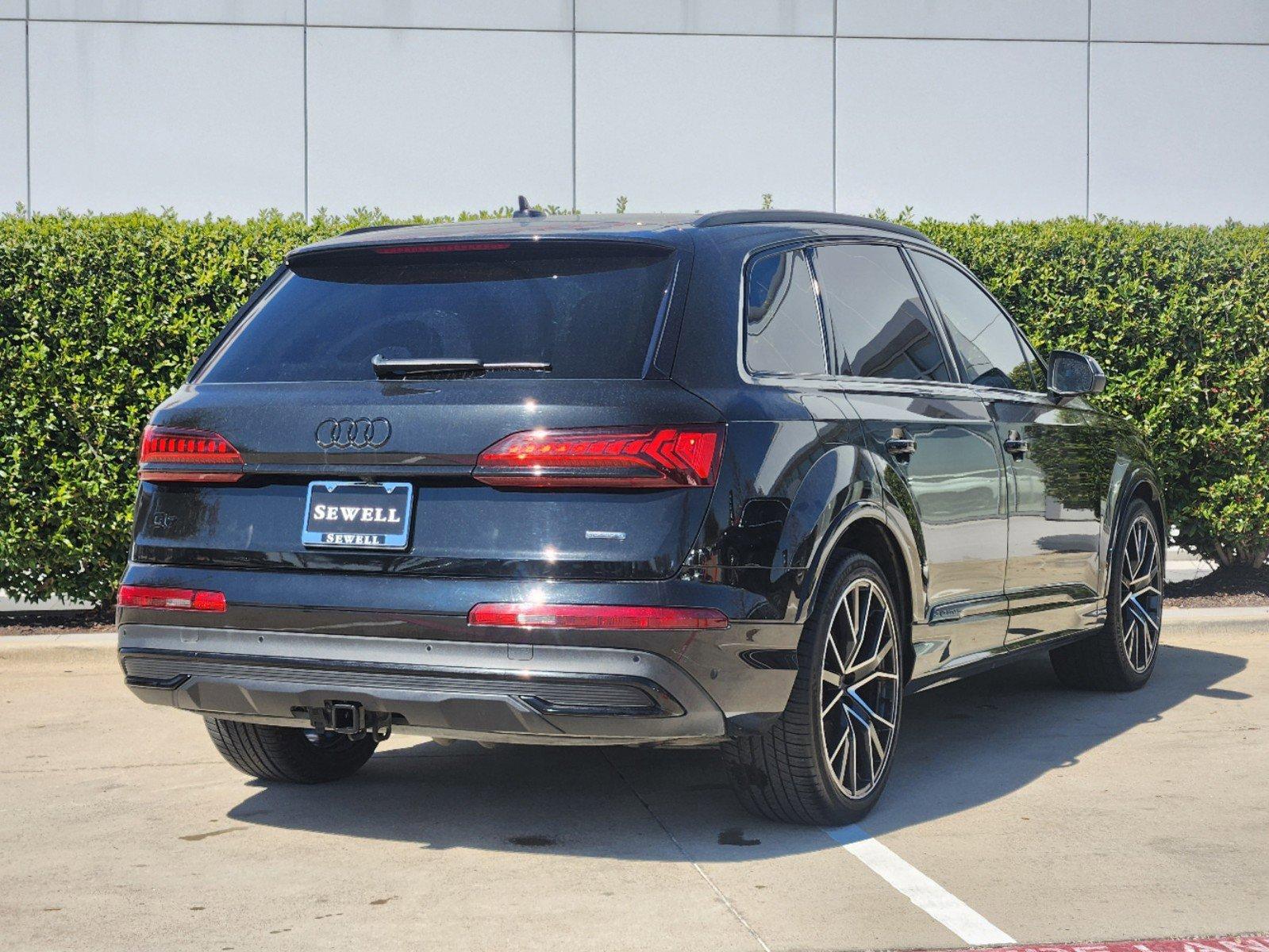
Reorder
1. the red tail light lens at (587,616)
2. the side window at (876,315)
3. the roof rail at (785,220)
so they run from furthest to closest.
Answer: the side window at (876,315)
the roof rail at (785,220)
the red tail light lens at (587,616)

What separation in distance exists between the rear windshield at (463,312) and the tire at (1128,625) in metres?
3.44

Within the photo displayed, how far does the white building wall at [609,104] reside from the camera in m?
12.9

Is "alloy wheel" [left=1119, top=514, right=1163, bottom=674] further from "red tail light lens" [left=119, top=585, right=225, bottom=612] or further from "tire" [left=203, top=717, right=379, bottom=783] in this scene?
"red tail light lens" [left=119, top=585, right=225, bottom=612]

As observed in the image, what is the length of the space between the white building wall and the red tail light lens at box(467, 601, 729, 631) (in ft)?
29.3

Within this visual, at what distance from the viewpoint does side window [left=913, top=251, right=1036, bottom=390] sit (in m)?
6.13

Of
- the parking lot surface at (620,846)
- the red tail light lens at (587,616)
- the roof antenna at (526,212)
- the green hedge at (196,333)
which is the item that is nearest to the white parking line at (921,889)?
the parking lot surface at (620,846)

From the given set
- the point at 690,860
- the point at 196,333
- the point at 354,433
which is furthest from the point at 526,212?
the point at 196,333

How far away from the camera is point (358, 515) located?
4.45m

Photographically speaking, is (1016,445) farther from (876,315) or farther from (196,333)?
(196,333)

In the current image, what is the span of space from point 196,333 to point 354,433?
15.4ft

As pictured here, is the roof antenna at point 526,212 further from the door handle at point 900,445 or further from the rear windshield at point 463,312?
the door handle at point 900,445

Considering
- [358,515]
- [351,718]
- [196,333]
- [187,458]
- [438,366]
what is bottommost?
[351,718]

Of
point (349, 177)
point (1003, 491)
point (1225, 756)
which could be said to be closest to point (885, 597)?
point (1003, 491)

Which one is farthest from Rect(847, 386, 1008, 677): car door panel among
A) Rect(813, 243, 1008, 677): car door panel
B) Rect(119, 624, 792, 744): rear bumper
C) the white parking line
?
Rect(119, 624, 792, 744): rear bumper
